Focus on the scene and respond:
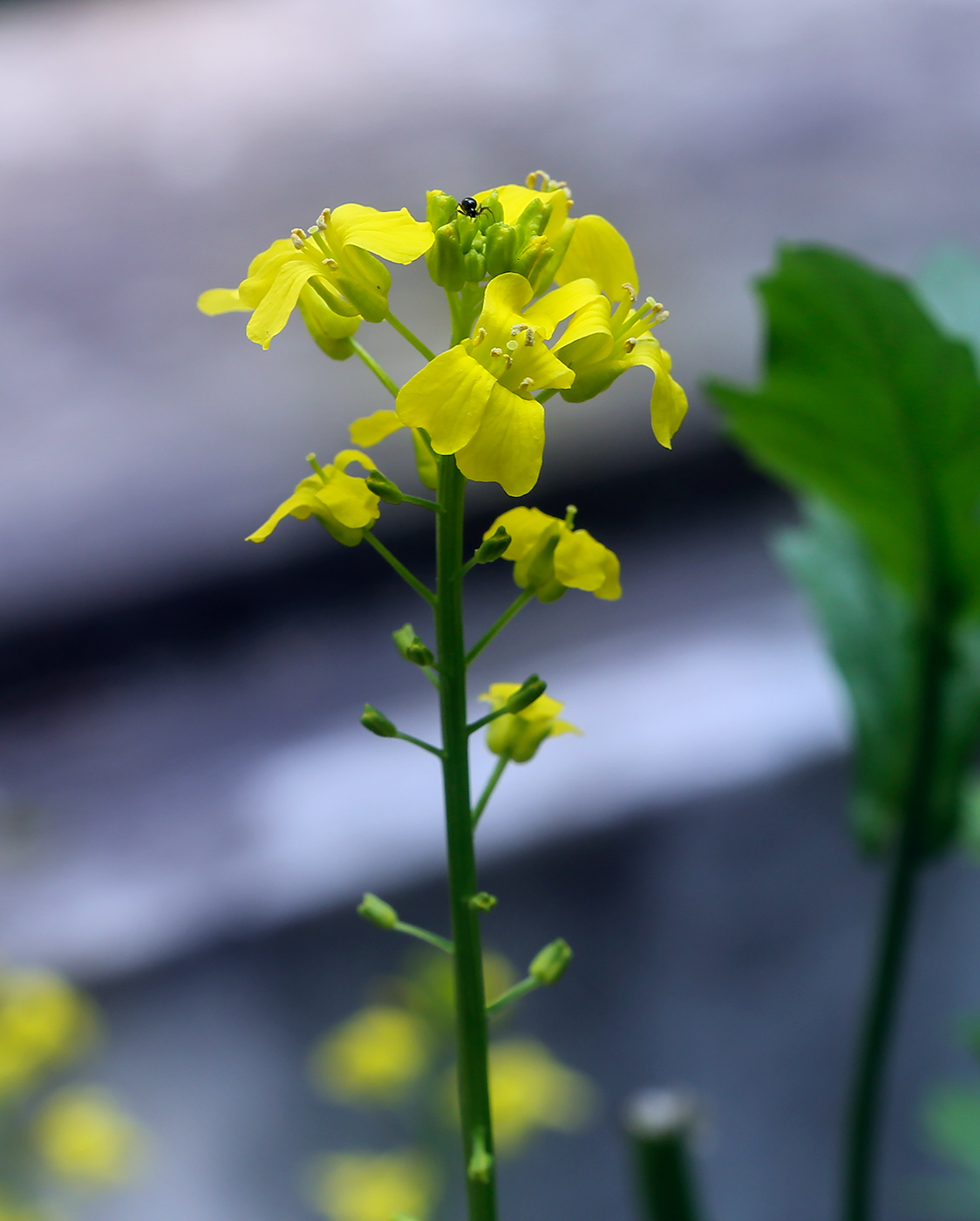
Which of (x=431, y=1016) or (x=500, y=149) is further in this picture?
(x=500, y=149)

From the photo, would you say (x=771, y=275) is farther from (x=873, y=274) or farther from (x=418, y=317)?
(x=418, y=317)

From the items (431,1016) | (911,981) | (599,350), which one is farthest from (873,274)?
(911,981)

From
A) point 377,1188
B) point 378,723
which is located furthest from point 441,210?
point 377,1188

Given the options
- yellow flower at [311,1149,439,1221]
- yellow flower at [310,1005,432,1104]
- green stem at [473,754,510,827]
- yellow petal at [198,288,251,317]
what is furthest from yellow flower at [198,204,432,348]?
yellow flower at [311,1149,439,1221]

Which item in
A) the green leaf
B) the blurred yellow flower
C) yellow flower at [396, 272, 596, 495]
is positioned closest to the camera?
yellow flower at [396, 272, 596, 495]

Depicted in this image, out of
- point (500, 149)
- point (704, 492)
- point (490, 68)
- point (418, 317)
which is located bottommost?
point (704, 492)

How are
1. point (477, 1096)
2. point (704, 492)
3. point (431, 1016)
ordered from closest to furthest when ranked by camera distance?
point (477, 1096), point (431, 1016), point (704, 492)

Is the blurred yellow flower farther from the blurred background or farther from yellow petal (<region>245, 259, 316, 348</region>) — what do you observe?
yellow petal (<region>245, 259, 316, 348</region>)
